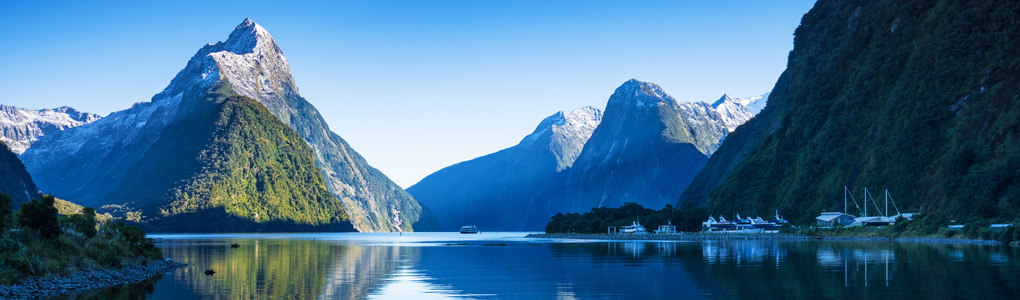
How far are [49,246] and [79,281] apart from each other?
7150 mm

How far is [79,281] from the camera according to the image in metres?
51.8

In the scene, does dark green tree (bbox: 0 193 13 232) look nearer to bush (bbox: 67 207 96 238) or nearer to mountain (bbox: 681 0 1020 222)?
bush (bbox: 67 207 96 238)

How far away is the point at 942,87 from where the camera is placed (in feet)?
562

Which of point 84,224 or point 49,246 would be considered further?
point 84,224

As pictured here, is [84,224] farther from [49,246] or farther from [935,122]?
[935,122]

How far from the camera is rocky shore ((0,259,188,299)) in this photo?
44000 millimetres

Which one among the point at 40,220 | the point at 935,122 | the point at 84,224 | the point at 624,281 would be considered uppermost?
the point at 935,122

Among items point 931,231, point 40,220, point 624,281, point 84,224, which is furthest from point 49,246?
point 931,231

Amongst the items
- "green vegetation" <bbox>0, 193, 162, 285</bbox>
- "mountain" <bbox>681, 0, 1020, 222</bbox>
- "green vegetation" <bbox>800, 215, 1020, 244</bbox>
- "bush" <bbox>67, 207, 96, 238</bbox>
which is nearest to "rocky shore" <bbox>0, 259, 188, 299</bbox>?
"green vegetation" <bbox>0, 193, 162, 285</bbox>

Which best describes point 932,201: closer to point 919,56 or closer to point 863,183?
A: point 863,183

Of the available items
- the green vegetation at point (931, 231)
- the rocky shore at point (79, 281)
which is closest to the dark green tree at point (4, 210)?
the rocky shore at point (79, 281)

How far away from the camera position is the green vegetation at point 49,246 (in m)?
48.3

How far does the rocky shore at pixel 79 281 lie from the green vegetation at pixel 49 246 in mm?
705

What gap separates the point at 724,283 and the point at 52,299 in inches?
1502
